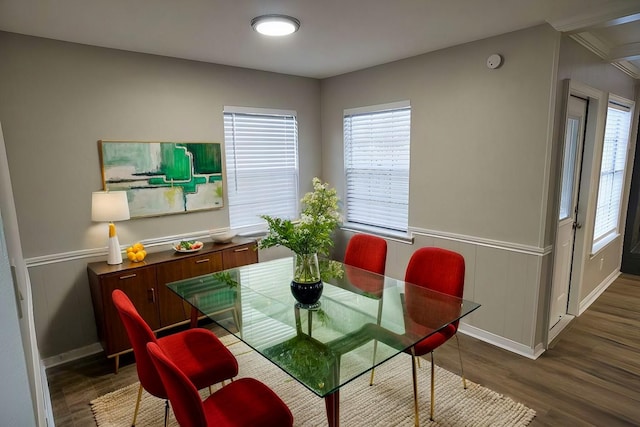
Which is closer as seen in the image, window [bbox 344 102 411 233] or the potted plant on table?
the potted plant on table

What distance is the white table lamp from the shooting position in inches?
109

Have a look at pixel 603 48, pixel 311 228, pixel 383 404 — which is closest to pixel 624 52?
pixel 603 48

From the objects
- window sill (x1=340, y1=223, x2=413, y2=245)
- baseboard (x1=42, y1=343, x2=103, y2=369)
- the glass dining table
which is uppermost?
window sill (x1=340, y1=223, x2=413, y2=245)

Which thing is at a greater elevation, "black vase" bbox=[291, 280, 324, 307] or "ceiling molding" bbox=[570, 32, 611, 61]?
"ceiling molding" bbox=[570, 32, 611, 61]

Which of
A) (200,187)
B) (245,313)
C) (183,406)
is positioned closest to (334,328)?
(245,313)

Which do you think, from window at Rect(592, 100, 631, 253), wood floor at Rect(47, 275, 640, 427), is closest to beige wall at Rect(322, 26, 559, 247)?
wood floor at Rect(47, 275, 640, 427)

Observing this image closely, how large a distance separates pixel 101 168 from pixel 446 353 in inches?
126

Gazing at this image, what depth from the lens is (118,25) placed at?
2.43m

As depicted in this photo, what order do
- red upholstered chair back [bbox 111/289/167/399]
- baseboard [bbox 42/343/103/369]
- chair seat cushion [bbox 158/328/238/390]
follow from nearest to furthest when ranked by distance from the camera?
red upholstered chair back [bbox 111/289/167/399], chair seat cushion [bbox 158/328/238/390], baseboard [bbox 42/343/103/369]

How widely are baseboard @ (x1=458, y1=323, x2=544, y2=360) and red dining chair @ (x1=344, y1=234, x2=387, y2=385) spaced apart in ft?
3.64

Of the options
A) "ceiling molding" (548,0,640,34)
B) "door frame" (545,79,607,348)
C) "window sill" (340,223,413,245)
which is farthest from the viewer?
"window sill" (340,223,413,245)

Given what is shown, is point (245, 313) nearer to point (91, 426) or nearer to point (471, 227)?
point (91, 426)

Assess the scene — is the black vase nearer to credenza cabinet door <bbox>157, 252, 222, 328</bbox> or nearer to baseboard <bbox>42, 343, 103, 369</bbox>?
credenza cabinet door <bbox>157, 252, 222, 328</bbox>

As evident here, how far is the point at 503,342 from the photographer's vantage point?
3027 mm
